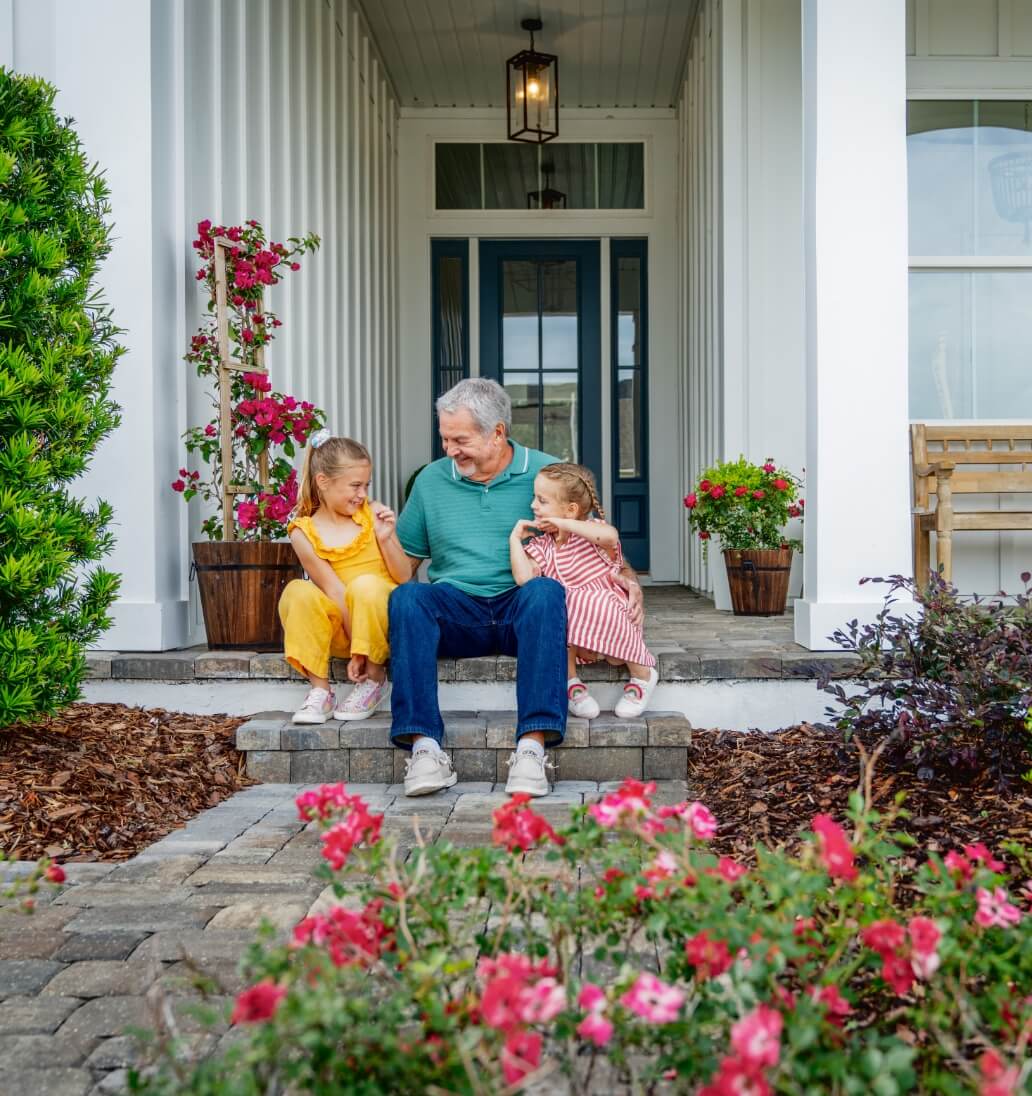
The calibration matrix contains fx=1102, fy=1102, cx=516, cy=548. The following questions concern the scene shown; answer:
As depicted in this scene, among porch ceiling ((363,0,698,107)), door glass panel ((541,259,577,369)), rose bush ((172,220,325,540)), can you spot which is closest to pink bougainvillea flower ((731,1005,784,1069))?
rose bush ((172,220,325,540))

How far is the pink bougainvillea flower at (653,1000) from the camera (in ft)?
3.40

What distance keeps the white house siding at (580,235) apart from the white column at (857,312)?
144 inches

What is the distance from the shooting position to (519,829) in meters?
1.33

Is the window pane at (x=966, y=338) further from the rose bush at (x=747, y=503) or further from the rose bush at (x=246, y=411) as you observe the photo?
the rose bush at (x=246, y=411)

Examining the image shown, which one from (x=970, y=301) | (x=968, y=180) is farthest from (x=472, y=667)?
(x=968, y=180)

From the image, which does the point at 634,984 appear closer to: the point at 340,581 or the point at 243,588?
the point at 340,581

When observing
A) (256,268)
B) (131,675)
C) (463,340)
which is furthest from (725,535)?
(463,340)

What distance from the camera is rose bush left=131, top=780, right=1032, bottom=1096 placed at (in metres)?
1.01

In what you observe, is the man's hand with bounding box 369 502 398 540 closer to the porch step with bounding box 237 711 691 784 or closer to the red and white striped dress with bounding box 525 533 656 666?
the red and white striped dress with bounding box 525 533 656 666

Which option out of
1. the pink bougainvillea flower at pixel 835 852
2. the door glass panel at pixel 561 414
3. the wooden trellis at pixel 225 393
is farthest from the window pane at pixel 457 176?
the pink bougainvillea flower at pixel 835 852

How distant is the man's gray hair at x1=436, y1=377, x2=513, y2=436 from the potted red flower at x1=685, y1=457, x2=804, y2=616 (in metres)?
1.74

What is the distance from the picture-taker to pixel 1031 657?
2.47m

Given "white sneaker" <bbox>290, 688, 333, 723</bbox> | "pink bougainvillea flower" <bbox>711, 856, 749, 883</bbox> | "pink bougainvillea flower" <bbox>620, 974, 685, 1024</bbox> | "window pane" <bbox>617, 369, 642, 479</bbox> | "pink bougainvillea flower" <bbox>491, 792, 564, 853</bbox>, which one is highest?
"window pane" <bbox>617, 369, 642, 479</bbox>

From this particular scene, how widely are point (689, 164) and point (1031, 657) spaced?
4.79m
